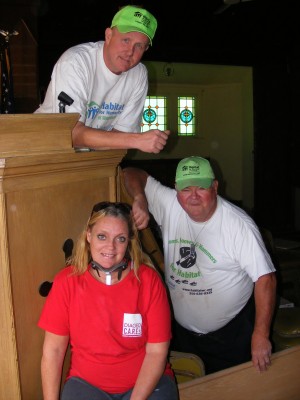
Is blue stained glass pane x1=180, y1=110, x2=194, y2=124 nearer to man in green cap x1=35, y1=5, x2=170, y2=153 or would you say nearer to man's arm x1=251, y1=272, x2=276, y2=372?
man in green cap x1=35, y1=5, x2=170, y2=153

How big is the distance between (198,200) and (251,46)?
6371mm

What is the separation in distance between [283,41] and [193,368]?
7085 millimetres

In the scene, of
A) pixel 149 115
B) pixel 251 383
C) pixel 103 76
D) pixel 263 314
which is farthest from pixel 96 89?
pixel 149 115

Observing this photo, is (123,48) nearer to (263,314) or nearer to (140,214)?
(140,214)

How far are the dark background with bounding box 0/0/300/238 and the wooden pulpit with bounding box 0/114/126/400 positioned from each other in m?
4.58

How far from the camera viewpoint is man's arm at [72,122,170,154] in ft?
5.12

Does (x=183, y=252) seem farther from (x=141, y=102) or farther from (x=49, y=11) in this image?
(x=49, y=11)

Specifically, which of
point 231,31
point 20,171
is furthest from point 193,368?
point 231,31

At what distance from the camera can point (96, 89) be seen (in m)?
2.06

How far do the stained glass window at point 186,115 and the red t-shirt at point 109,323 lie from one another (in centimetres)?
866

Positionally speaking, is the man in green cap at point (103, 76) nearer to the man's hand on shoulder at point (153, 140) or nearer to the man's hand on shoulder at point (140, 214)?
the man's hand on shoulder at point (153, 140)

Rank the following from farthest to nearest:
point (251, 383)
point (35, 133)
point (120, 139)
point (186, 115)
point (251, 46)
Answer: point (186, 115), point (251, 46), point (251, 383), point (120, 139), point (35, 133)

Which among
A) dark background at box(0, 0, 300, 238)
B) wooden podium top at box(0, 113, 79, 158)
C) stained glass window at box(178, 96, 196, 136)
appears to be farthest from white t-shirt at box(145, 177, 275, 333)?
stained glass window at box(178, 96, 196, 136)

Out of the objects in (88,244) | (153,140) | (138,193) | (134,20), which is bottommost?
(88,244)
